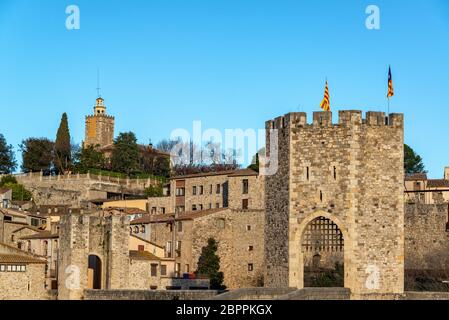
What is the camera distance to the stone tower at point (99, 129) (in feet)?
357

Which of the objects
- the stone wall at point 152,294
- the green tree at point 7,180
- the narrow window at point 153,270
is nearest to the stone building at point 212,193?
the narrow window at point 153,270

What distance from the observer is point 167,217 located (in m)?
66.6

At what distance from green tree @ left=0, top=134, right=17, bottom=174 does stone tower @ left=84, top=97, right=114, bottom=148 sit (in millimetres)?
→ 12863

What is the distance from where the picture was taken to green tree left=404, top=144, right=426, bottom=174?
85.4 m

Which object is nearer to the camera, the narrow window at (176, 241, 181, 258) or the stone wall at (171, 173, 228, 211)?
the narrow window at (176, 241, 181, 258)

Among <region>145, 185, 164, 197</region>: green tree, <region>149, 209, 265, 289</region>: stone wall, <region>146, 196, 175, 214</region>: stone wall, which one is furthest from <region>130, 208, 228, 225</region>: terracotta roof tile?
<region>145, 185, 164, 197</region>: green tree

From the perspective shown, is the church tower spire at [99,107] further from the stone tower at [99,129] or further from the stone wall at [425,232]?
the stone wall at [425,232]

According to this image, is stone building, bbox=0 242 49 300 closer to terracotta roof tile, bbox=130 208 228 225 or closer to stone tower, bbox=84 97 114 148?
terracotta roof tile, bbox=130 208 228 225

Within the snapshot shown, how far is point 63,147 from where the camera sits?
93.1m

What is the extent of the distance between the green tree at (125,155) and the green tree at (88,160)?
1143 millimetres

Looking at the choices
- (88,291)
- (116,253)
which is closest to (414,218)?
(116,253)

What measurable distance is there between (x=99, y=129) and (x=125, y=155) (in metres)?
15.1

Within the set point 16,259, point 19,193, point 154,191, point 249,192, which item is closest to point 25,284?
point 16,259

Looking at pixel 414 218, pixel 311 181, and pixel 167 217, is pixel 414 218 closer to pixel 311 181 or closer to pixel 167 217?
pixel 167 217
